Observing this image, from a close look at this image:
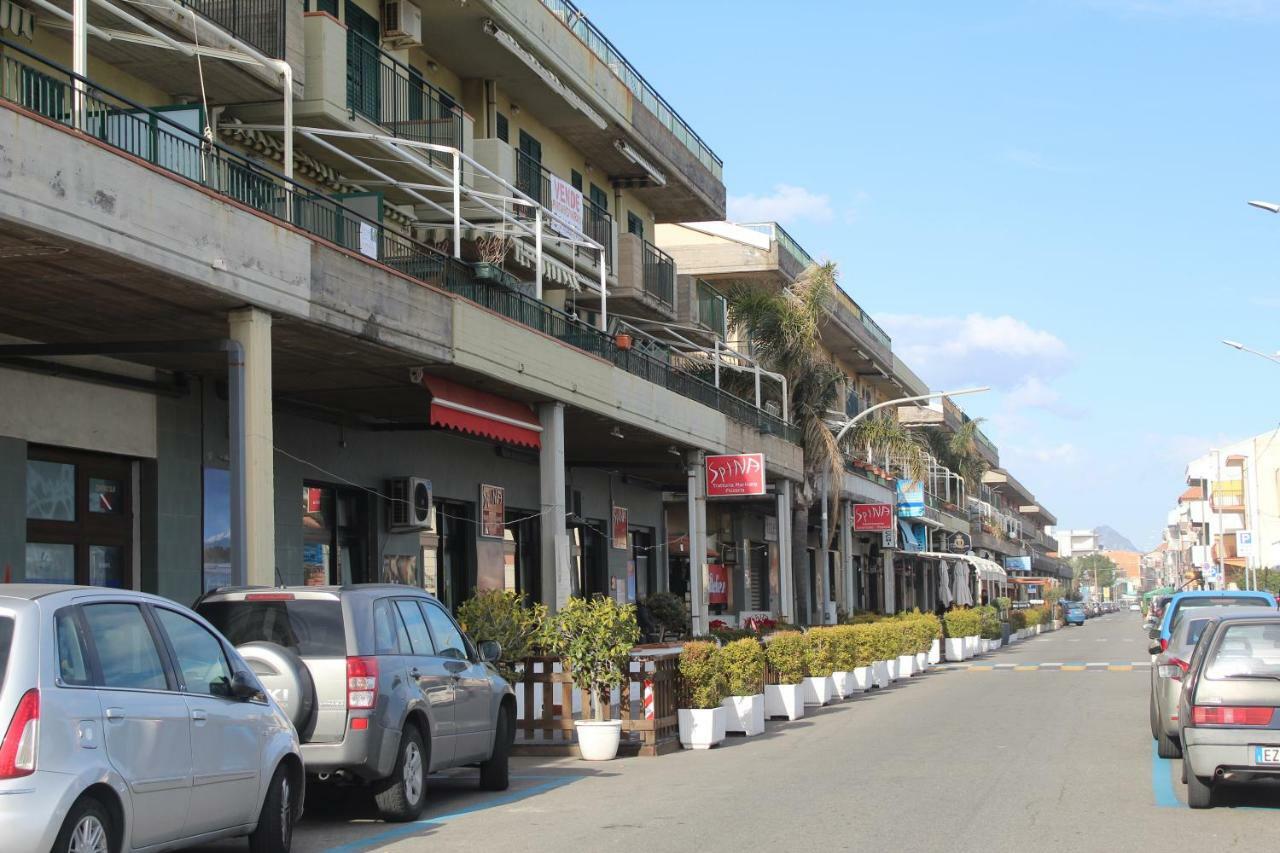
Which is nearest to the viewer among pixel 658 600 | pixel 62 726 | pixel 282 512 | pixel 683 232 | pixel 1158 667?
pixel 62 726

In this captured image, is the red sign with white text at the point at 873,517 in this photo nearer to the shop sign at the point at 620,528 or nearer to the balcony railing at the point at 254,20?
the shop sign at the point at 620,528

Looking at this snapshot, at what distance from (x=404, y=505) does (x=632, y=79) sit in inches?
506

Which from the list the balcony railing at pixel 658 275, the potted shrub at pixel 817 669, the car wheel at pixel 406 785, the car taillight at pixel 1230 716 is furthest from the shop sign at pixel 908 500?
the car wheel at pixel 406 785

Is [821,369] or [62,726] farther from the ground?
[821,369]

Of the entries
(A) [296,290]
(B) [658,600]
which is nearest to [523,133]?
(B) [658,600]

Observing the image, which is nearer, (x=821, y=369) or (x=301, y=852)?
(x=301, y=852)

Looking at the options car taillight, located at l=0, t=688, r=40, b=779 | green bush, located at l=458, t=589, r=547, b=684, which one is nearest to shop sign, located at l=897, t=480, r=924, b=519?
green bush, located at l=458, t=589, r=547, b=684

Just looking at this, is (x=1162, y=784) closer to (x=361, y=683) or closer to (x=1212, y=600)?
(x=361, y=683)

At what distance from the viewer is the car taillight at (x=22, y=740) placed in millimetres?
6895

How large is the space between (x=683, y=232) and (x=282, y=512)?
94.4 feet

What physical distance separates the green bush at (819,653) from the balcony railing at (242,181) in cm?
570

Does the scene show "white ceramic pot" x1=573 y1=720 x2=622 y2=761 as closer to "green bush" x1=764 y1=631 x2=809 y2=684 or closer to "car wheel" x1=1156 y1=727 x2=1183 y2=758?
"green bush" x1=764 y1=631 x2=809 y2=684

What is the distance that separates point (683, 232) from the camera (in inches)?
1940

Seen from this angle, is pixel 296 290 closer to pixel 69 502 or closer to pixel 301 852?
pixel 69 502
